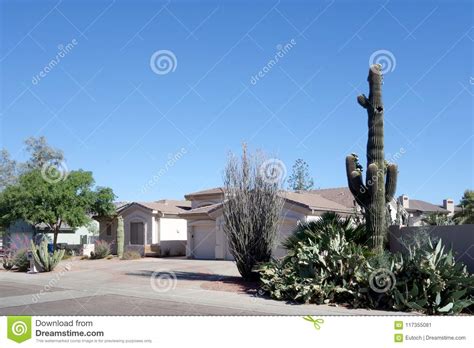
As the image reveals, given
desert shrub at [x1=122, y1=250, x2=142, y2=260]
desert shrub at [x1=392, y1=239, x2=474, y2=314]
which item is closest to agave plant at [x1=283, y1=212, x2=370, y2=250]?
desert shrub at [x1=392, y1=239, x2=474, y2=314]

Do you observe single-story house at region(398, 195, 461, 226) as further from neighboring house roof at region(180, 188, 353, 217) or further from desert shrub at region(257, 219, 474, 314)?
desert shrub at region(257, 219, 474, 314)

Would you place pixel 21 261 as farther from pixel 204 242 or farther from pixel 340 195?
pixel 340 195

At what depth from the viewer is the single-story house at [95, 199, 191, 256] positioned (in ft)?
124

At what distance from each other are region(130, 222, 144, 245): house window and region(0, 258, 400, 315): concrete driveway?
1480 centimetres

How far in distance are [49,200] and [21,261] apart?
27.9ft

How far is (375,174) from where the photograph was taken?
16.1 m

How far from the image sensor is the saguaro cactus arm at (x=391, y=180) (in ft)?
54.1

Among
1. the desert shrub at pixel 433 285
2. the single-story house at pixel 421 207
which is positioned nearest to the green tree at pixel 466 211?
the single-story house at pixel 421 207

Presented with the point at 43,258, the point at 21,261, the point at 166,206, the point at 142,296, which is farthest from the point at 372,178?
the point at 166,206

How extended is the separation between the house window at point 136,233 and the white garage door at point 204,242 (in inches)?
212

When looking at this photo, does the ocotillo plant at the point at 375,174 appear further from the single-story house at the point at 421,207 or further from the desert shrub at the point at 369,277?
the single-story house at the point at 421,207
